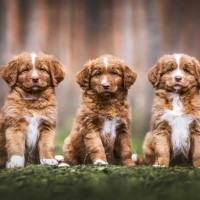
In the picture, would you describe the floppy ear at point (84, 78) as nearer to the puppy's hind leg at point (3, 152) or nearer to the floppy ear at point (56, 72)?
the floppy ear at point (56, 72)

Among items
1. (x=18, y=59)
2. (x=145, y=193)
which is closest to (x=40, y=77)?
(x=18, y=59)

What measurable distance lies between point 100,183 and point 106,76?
6.76ft

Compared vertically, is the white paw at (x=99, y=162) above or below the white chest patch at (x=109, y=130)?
below

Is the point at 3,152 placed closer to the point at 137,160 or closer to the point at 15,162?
the point at 15,162

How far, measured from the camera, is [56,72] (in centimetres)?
650

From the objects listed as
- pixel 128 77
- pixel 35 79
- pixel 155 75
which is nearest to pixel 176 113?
pixel 155 75

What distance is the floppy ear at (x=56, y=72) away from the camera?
646cm

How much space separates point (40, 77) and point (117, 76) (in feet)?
3.63

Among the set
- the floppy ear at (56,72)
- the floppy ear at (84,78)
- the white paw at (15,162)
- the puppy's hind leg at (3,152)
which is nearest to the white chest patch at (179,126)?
the floppy ear at (84,78)

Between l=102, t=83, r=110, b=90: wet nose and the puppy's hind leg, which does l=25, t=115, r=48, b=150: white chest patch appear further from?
l=102, t=83, r=110, b=90: wet nose

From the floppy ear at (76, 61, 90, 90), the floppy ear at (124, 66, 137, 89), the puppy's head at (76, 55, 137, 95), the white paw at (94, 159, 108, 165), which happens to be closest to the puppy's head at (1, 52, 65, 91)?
the floppy ear at (76, 61, 90, 90)

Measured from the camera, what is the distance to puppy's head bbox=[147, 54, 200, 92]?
6.26 meters

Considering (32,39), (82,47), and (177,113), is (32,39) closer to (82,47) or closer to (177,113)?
(82,47)

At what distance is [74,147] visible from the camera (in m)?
6.67
